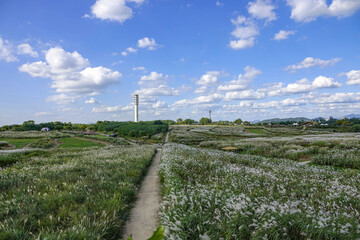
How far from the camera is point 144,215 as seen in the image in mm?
7324

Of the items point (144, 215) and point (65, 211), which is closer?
point (65, 211)

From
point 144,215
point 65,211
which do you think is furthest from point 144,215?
point 65,211

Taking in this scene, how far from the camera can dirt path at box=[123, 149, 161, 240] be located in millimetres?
6076

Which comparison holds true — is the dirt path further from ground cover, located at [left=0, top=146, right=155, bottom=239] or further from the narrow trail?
ground cover, located at [left=0, top=146, right=155, bottom=239]

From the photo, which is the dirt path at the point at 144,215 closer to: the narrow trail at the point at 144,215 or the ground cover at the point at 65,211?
the narrow trail at the point at 144,215

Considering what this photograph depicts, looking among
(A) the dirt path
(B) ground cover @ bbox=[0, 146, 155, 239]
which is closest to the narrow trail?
(A) the dirt path

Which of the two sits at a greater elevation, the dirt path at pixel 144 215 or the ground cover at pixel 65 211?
the ground cover at pixel 65 211

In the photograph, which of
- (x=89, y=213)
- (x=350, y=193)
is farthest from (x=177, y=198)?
(x=350, y=193)

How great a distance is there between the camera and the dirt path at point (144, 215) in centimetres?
608

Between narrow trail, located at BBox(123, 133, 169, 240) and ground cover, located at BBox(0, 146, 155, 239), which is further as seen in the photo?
narrow trail, located at BBox(123, 133, 169, 240)

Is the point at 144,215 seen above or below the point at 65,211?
below

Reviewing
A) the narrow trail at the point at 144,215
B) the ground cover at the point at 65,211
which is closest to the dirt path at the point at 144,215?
the narrow trail at the point at 144,215

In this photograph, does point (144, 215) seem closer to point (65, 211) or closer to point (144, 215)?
point (144, 215)

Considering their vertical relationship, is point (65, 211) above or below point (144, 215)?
above
